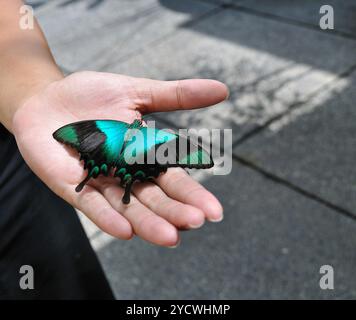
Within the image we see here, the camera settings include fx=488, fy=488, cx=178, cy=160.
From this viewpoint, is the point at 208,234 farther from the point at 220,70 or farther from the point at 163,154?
the point at 220,70

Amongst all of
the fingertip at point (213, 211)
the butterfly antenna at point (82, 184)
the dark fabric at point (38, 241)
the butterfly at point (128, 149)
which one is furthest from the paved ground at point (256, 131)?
the fingertip at point (213, 211)

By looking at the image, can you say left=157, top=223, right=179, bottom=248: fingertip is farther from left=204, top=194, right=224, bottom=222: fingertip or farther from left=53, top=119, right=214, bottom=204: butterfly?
left=53, top=119, right=214, bottom=204: butterfly

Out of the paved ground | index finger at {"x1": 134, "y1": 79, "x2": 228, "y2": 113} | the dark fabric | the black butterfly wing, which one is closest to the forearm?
the dark fabric

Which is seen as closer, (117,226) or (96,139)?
(117,226)

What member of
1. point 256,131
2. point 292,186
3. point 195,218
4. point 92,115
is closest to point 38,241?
point 92,115

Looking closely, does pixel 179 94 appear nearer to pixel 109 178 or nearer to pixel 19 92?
pixel 109 178

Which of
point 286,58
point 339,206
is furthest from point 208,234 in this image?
point 286,58

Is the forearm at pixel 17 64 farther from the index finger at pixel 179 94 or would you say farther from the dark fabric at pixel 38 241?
the index finger at pixel 179 94
